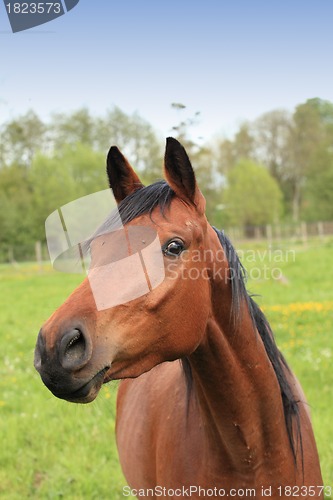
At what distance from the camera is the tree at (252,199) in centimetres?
4359

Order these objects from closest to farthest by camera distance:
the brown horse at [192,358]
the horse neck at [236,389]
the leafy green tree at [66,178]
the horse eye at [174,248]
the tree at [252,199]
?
the brown horse at [192,358] < the horse eye at [174,248] < the horse neck at [236,389] < the leafy green tree at [66,178] < the tree at [252,199]

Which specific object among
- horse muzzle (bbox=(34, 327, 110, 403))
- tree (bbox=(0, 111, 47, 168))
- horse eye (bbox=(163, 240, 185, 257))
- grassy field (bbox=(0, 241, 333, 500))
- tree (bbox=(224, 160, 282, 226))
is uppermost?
horse eye (bbox=(163, 240, 185, 257))

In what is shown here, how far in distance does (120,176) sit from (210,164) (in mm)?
29649

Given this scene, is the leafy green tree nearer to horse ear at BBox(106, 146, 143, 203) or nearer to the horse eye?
horse ear at BBox(106, 146, 143, 203)

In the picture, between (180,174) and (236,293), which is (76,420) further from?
(180,174)

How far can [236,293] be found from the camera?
7.04 feet

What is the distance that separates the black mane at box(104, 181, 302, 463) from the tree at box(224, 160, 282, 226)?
40.9 meters

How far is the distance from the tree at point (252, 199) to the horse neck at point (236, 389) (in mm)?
41094

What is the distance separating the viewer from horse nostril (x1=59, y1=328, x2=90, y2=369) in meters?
1.57

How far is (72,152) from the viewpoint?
98.4ft

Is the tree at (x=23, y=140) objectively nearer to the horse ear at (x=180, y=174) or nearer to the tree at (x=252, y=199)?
the tree at (x=252, y=199)

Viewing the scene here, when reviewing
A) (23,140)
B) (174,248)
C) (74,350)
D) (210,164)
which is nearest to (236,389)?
(174,248)

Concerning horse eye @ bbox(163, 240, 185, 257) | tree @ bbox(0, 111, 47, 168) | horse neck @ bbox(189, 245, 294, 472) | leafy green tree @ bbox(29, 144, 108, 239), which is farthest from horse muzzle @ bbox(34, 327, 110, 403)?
tree @ bbox(0, 111, 47, 168)

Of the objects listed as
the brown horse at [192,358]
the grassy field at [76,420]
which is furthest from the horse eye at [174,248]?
the grassy field at [76,420]
